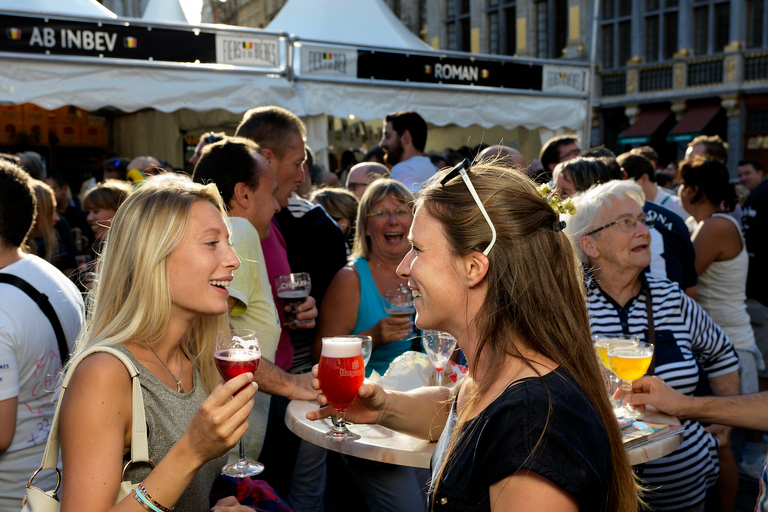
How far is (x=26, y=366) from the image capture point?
2.34 m

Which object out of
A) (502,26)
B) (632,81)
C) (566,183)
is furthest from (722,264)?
(502,26)

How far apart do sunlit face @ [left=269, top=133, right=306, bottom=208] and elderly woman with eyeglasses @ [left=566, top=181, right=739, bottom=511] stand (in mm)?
1529

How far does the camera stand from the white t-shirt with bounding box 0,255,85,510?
7.40ft

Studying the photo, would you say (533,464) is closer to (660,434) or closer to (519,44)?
(660,434)

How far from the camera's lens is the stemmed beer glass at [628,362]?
7.73ft

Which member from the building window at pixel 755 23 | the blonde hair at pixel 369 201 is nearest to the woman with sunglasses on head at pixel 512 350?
the blonde hair at pixel 369 201

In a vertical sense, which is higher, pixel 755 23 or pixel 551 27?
pixel 551 27

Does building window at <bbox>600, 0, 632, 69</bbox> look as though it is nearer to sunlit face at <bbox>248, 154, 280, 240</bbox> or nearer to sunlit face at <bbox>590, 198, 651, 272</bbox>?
sunlit face at <bbox>590, 198, 651, 272</bbox>

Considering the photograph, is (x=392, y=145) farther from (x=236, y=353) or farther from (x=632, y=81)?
(x=632, y=81)

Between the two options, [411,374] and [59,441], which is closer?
[59,441]

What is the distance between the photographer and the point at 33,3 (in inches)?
234

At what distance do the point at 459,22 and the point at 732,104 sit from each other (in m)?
10.5

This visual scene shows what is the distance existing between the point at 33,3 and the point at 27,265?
180 inches

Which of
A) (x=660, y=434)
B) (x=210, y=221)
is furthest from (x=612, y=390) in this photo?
(x=210, y=221)
